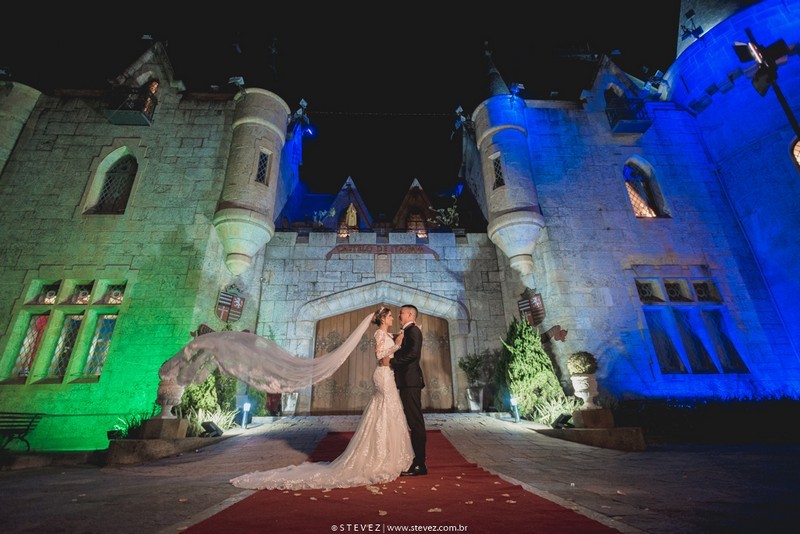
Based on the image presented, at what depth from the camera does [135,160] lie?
37.5 feet

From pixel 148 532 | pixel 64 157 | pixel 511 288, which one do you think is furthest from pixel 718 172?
pixel 64 157

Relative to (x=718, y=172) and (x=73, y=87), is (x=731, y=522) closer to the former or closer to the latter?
(x=718, y=172)

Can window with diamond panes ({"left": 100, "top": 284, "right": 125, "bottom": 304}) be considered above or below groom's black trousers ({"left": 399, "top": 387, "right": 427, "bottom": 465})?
above

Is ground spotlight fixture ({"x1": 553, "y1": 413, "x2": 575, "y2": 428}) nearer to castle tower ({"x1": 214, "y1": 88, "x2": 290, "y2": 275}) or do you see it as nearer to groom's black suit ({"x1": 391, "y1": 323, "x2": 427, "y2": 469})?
groom's black suit ({"x1": 391, "y1": 323, "x2": 427, "y2": 469})

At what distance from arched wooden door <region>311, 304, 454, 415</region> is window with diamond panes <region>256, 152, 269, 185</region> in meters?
4.96

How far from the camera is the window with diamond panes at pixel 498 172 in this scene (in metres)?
11.5

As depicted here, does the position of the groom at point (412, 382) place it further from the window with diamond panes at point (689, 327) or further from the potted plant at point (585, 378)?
the window with diamond panes at point (689, 327)

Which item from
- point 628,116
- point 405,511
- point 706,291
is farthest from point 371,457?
point 628,116

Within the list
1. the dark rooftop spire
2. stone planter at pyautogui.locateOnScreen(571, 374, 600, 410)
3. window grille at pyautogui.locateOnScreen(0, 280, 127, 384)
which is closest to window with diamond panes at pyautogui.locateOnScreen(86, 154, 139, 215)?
window grille at pyautogui.locateOnScreen(0, 280, 127, 384)

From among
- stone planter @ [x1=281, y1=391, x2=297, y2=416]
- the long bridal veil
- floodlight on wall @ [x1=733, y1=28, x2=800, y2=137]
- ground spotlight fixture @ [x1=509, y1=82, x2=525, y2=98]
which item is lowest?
→ stone planter @ [x1=281, y1=391, x2=297, y2=416]

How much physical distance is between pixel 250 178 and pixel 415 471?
9494 mm

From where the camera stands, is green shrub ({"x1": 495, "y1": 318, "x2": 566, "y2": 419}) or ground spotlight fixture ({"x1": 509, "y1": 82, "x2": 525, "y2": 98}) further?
ground spotlight fixture ({"x1": 509, "y1": 82, "x2": 525, "y2": 98})

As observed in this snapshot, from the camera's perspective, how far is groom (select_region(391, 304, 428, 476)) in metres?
4.30

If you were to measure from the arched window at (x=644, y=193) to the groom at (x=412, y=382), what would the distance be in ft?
34.3
